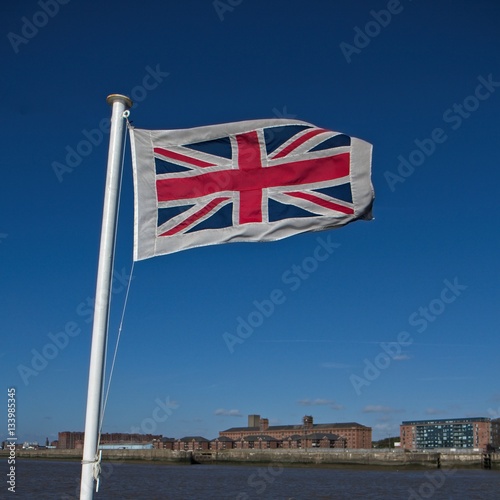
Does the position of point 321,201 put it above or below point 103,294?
above

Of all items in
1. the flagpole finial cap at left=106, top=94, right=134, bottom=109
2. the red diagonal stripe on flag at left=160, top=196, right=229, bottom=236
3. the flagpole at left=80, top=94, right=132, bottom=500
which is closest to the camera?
the flagpole at left=80, top=94, right=132, bottom=500

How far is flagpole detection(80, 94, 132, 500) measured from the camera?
6527mm

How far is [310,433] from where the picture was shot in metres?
180

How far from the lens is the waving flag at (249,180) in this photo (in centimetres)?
791

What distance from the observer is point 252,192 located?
8102mm

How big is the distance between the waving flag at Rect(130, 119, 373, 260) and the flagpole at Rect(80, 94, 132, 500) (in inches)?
21.2

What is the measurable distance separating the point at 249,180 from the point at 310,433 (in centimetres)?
17958

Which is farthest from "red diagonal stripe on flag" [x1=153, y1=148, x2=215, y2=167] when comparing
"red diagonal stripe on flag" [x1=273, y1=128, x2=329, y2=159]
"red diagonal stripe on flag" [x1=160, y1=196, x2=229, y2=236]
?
"red diagonal stripe on flag" [x1=273, y1=128, x2=329, y2=159]

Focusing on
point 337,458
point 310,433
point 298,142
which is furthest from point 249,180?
point 310,433

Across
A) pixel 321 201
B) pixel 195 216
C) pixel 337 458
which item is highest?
pixel 321 201

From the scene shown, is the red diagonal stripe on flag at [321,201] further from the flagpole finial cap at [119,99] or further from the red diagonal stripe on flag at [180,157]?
the flagpole finial cap at [119,99]

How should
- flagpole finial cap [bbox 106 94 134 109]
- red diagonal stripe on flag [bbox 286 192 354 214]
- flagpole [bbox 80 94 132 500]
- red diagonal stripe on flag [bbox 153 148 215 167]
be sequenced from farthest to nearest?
red diagonal stripe on flag [bbox 286 192 354 214] → red diagonal stripe on flag [bbox 153 148 215 167] → flagpole finial cap [bbox 106 94 134 109] → flagpole [bbox 80 94 132 500]

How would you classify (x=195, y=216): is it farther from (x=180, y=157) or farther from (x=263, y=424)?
(x=263, y=424)

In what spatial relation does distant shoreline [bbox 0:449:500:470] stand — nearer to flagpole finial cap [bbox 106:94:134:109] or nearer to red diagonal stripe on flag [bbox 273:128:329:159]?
red diagonal stripe on flag [bbox 273:128:329:159]
